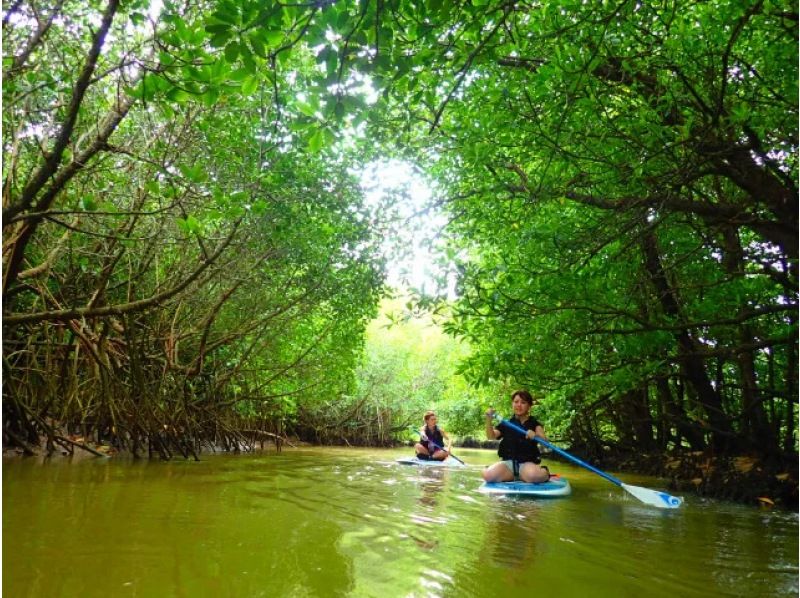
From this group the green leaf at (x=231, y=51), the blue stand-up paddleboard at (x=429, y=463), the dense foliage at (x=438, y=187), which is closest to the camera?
the green leaf at (x=231, y=51)

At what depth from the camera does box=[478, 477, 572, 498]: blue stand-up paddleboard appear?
6055 mm

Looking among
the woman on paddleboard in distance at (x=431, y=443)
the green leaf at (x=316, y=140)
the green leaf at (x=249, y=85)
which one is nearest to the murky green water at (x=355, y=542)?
the green leaf at (x=316, y=140)

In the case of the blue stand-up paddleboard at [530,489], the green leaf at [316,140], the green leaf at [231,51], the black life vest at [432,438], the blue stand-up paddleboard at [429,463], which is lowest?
the blue stand-up paddleboard at [429,463]

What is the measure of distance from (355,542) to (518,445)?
3881 mm

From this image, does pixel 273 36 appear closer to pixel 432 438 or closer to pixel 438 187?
pixel 438 187

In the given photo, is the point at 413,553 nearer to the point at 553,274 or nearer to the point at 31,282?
the point at 553,274

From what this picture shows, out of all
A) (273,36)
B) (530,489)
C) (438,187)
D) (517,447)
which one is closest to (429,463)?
(517,447)

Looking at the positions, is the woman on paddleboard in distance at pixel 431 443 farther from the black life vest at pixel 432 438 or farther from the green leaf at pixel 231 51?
the green leaf at pixel 231 51

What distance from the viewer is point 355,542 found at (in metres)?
3.31

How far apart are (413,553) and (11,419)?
6.05m

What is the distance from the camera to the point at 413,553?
3.12 m

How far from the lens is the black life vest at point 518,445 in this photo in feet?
22.4

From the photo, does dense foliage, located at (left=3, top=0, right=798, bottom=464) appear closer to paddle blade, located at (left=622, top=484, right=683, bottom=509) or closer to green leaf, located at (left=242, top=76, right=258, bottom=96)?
green leaf, located at (left=242, top=76, right=258, bottom=96)

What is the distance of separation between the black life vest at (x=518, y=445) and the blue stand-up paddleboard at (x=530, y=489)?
476mm
